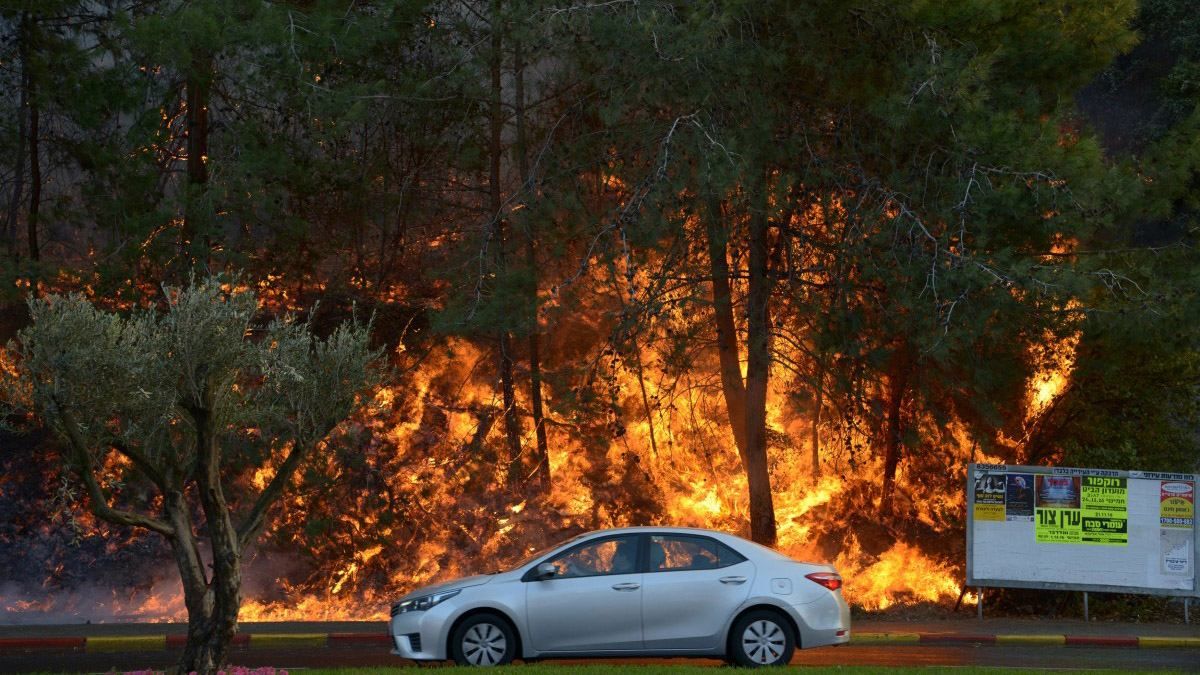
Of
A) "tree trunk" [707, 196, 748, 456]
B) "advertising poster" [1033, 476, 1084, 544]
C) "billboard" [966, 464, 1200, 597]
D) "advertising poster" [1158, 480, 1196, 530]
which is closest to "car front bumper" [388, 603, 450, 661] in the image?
"tree trunk" [707, 196, 748, 456]

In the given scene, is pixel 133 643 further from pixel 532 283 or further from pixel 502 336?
pixel 502 336

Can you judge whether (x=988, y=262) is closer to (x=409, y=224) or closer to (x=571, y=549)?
(x=571, y=549)

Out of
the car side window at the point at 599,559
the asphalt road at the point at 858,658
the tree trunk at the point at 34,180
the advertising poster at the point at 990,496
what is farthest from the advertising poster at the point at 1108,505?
the tree trunk at the point at 34,180

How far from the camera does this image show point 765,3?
1709cm

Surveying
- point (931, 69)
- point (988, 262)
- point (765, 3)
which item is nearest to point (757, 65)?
point (765, 3)

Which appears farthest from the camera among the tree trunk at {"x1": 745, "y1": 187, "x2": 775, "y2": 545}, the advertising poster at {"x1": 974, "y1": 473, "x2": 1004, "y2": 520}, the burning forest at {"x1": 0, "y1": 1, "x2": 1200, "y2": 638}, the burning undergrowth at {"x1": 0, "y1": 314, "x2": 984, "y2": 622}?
the burning undergrowth at {"x1": 0, "y1": 314, "x2": 984, "y2": 622}

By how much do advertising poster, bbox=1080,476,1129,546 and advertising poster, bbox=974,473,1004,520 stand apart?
104cm

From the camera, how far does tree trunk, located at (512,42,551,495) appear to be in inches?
712

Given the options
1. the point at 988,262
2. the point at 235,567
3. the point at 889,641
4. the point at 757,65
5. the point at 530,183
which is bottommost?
the point at 889,641

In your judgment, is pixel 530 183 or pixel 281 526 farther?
pixel 281 526

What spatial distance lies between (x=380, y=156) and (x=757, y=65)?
7.07 metres

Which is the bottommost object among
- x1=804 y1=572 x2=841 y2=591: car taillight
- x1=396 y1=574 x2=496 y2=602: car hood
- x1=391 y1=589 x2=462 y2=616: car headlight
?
x1=391 y1=589 x2=462 y2=616: car headlight

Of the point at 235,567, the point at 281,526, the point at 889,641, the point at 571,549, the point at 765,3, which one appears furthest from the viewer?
the point at 281,526

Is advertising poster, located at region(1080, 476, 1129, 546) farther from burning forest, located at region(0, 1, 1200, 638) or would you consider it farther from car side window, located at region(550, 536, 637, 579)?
car side window, located at region(550, 536, 637, 579)
